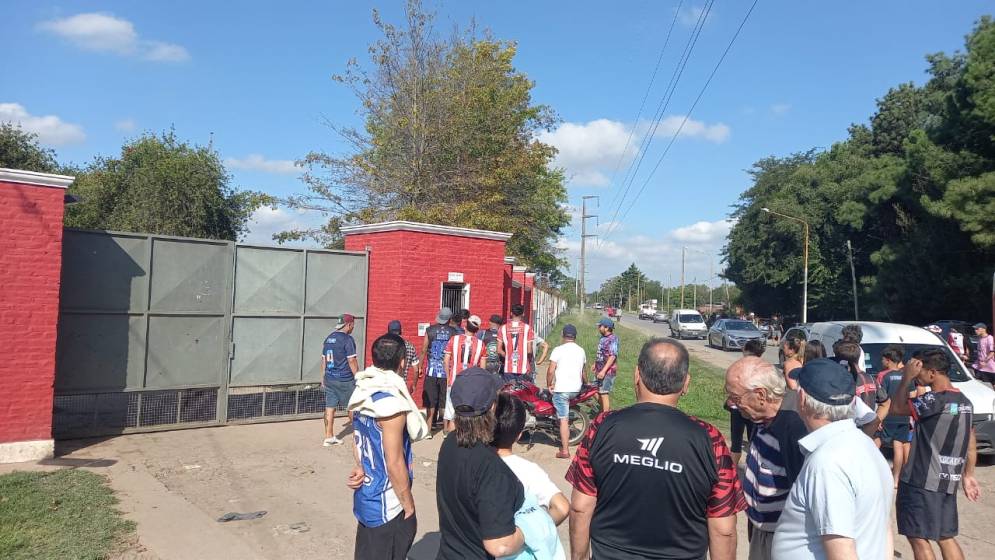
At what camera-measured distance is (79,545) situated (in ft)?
17.2

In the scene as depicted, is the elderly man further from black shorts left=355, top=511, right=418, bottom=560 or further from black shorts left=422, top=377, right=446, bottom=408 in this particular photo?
black shorts left=422, top=377, right=446, bottom=408

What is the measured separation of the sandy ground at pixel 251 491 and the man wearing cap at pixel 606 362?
1.09m

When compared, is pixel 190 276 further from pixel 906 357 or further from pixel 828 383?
pixel 906 357

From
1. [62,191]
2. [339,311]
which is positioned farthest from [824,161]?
[62,191]

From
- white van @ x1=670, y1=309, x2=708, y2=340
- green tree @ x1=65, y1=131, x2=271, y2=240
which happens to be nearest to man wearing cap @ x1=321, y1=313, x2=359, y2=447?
green tree @ x1=65, y1=131, x2=271, y2=240

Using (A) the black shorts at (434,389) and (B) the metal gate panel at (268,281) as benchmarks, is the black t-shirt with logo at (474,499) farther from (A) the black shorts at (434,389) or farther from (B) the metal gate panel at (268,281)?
(B) the metal gate panel at (268,281)

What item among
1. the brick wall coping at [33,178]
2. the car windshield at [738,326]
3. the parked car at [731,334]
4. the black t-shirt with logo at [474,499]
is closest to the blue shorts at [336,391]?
the brick wall coping at [33,178]

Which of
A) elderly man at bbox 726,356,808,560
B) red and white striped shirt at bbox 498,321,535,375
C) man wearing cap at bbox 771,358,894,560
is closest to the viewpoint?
man wearing cap at bbox 771,358,894,560

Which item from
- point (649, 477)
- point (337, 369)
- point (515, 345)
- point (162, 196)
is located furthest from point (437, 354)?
point (162, 196)

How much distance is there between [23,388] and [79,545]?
348cm

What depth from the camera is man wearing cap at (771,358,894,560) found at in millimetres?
2643

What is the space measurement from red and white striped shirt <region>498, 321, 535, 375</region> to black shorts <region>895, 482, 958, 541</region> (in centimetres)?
539

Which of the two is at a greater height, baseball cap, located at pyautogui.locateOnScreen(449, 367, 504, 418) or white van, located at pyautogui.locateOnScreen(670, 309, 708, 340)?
baseball cap, located at pyautogui.locateOnScreen(449, 367, 504, 418)

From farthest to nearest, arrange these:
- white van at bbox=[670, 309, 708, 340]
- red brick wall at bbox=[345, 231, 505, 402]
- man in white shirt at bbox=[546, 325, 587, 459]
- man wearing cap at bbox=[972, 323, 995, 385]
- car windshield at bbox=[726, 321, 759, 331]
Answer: white van at bbox=[670, 309, 708, 340], car windshield at bbox=[726, 321, 759, 331], man wearing cap at bbox=[972, 323, 995, 385], red brick wall at bbox=[345, 231, 505, 402], man in white shirt at bbox=[546, 325, 587, 459]
